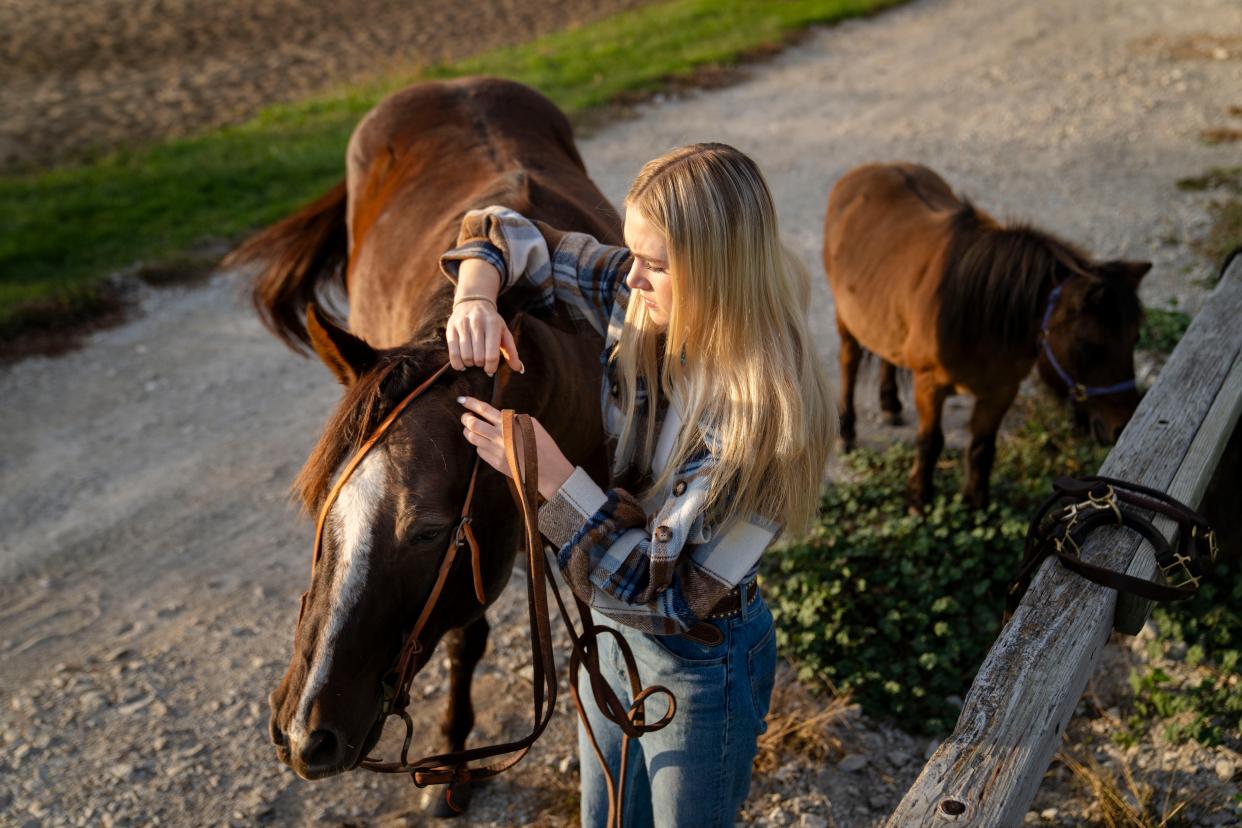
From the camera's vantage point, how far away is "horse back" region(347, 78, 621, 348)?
3.23 m

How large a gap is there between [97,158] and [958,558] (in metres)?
8.84

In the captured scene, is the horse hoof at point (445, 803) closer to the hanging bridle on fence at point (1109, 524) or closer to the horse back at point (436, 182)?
the horse back at point (436, 182)

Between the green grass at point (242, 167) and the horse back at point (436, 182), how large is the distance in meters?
3.20

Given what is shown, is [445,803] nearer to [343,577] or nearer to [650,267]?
[343,577]

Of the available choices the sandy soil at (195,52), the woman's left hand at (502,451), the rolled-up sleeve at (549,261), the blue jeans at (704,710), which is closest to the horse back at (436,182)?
the rolled-up sleeve at (549,261)

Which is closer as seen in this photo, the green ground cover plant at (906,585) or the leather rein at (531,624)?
the leather rein at (531,624)

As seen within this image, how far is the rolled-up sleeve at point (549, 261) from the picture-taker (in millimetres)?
2285

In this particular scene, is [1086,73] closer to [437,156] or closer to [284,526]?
[437,156]

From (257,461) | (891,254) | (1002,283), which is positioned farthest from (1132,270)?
(257,461)

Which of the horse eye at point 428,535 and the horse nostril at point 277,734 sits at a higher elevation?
the horse eye at point 428,535

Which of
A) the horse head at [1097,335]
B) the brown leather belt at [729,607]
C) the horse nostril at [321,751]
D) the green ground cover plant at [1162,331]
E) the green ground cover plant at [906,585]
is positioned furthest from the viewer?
the green ground cover plant at [1162,331]

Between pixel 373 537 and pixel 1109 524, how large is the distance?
1695 millimetres

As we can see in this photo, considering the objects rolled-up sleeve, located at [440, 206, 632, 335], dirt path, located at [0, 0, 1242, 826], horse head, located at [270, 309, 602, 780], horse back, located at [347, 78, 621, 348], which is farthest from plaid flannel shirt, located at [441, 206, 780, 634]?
dirt path, located at [0, 0, 1242, 826]

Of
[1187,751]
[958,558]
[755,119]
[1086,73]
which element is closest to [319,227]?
[958,558]
